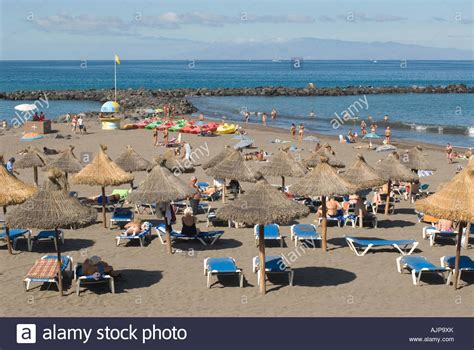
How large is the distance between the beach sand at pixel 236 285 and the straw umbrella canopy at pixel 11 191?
1355 mm

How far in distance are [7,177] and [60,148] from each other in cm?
1897

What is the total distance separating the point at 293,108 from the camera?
67000 millimetres

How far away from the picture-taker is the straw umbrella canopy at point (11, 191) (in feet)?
41.8

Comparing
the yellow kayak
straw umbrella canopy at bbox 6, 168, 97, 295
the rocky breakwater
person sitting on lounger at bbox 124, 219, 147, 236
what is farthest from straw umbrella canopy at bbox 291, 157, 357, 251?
the rocky breakwater

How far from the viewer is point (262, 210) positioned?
35.4 feet

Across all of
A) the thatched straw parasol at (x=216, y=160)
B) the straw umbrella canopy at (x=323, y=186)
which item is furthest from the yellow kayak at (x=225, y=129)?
the straw umbrella canopy at (x=323, y=186)

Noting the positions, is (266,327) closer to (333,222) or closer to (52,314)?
(52,314)

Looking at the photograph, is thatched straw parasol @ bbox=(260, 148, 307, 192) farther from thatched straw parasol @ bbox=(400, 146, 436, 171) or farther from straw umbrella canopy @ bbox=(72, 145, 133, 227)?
straw umbrella canopy @ bbox=(72, 145, 133, 227)

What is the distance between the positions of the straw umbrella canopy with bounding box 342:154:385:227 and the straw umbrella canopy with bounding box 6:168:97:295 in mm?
7724

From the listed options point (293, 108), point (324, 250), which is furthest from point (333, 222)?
point (293, 108)

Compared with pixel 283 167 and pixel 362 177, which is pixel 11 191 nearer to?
pixel 283 167

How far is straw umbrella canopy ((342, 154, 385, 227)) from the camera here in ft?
52.1

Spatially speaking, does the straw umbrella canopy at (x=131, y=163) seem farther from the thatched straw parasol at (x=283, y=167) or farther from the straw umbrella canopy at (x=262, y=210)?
the straw umbrella canopy at (x=262, y=210)

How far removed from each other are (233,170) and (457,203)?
8233mm
